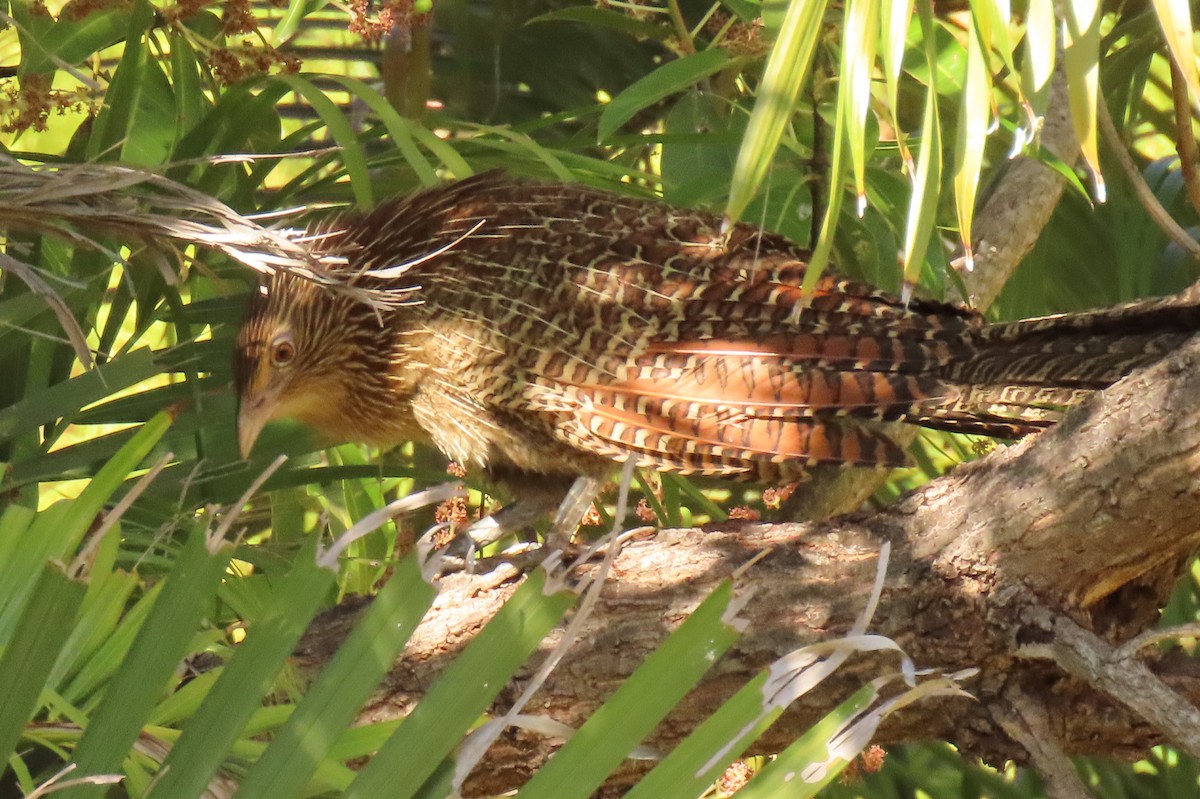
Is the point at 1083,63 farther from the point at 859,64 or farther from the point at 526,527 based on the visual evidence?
the point at 526,527

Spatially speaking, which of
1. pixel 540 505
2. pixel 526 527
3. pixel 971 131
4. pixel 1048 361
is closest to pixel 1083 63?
pixel 971 131

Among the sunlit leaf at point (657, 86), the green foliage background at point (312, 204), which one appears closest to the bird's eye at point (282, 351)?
the green foliage background at point (312, 204)

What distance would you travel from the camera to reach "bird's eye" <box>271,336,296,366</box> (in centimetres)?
297

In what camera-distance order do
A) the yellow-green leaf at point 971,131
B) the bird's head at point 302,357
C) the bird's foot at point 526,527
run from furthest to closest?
1. the bird's head at point 302,357
2. the bird's foot at point 526,527
3. the yellow-green leaf at point 971,131

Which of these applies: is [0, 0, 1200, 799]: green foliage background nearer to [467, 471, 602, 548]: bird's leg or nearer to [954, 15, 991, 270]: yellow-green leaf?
[954, 15, 991, 270]: yellow-green leaf

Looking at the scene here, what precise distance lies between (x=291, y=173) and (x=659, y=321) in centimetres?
338

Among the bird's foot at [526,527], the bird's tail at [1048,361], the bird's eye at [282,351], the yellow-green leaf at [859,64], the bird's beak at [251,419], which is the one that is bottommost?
the bird's foot at [526,527]

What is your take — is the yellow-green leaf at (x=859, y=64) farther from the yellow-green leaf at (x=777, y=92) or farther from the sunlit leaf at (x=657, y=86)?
the sunlit leaf at (x=657, y=86)

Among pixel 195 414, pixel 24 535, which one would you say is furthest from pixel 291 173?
pixel 24 535

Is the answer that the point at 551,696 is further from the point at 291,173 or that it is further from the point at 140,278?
the point at 291,173

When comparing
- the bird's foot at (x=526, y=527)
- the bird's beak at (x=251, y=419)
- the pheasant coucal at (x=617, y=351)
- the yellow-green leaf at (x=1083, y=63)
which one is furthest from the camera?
the bird's beak at (x=251, y=419)

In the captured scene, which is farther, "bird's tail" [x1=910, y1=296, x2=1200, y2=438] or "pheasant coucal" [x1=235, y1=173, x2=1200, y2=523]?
"pheasant coucal" [x1=235, y1=173, x2=1200, y2=523]

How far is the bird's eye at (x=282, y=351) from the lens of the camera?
2973 mm

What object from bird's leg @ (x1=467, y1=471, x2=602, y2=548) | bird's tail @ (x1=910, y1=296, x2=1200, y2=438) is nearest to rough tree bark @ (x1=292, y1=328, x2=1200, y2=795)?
bird's tail @ (x1=910, y1=296, x2=1200, y2=438)
